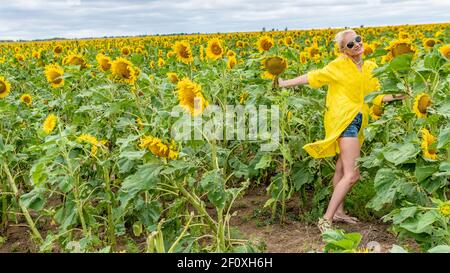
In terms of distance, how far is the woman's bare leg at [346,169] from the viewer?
3.77 meters

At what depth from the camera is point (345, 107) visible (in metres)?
3.76

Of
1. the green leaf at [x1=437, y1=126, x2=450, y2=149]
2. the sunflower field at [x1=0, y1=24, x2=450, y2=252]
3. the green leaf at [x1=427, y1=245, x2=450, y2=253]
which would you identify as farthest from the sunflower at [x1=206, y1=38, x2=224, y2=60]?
the green leaf at [x1=427, y1=245, x2=450, y2=253]

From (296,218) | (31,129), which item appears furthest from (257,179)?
(31,129)

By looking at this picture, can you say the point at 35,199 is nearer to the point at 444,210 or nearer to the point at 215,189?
the point at 215,189

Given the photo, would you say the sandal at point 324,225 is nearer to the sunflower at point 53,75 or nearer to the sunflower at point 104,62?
the sunflower at point 104,62

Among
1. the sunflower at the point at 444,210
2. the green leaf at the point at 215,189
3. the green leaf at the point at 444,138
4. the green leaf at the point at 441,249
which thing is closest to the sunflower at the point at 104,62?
the green leaf at the point at 215,189

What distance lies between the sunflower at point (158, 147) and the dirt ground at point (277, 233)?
45.9 inches

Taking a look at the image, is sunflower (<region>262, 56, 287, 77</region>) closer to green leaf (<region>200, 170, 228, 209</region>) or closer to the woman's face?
the woman's face

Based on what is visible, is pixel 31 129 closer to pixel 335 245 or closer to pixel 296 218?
pixel 296 218

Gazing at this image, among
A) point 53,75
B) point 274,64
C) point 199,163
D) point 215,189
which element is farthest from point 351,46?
point 53,75

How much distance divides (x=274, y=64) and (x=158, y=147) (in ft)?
6.29

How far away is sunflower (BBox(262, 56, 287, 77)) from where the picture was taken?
428 cm

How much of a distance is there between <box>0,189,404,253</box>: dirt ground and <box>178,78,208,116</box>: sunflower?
3.50 feet

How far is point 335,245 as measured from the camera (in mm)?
1660
